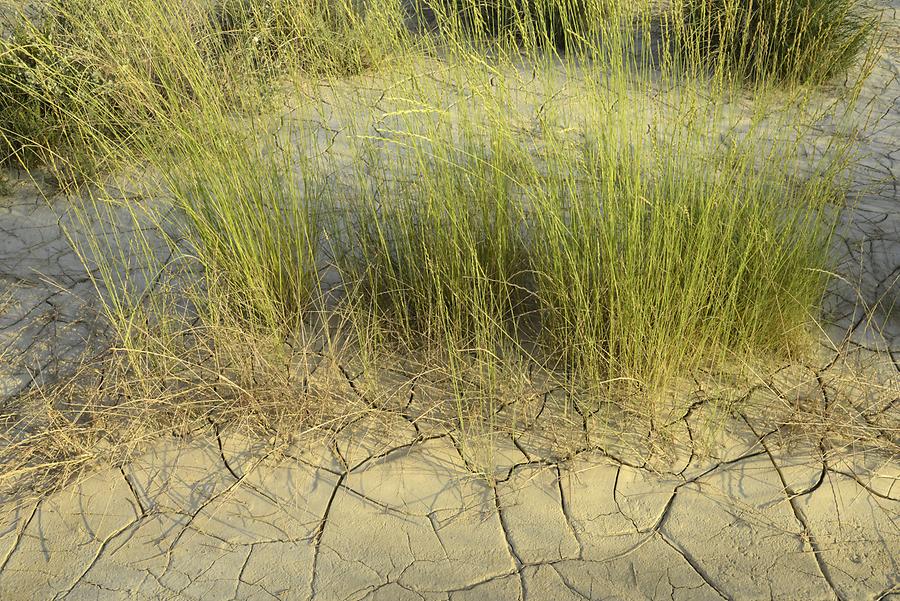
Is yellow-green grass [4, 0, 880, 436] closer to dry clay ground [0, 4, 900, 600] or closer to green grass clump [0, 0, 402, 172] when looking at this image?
green grass clump [0, 0, 402, 172]

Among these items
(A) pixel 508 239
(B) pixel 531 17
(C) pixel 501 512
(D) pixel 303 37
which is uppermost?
(D) pixel 303 37

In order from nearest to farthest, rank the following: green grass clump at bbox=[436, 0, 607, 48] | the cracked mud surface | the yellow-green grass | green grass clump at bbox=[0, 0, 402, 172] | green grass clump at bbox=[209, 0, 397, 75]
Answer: the cracked mud surface, green grass clump at bbox=[436, 0, 607, 48], the yellow-green grass, green grass clump at bbox=[0, 0, 402, 172], green grass clump at bbox=[209, 0, 397, 75]

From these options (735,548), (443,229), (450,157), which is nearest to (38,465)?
(443,229)

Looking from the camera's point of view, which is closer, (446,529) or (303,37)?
(446,529)

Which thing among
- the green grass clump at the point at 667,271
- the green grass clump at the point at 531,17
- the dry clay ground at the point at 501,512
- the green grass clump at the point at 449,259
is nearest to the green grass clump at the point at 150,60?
the green grass clump at the point at 531,17

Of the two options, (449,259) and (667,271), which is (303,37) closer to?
(449,259)

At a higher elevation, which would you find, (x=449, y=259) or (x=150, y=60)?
(x=150, y=60)

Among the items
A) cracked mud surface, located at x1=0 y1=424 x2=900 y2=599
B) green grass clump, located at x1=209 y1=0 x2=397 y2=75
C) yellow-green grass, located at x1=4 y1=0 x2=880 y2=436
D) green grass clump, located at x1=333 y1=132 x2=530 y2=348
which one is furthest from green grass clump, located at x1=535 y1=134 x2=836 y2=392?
green grass clump, located at x1=209 y1=0 x2=397 y2=75

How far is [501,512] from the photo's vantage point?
2.04 m

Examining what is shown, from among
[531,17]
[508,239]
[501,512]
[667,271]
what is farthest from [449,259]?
[531,17]

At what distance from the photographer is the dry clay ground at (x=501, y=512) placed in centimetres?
189

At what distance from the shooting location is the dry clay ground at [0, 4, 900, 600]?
189 cm

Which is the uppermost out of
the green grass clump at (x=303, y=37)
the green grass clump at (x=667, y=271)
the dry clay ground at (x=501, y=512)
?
the green grass clump at (x=303, y=37)

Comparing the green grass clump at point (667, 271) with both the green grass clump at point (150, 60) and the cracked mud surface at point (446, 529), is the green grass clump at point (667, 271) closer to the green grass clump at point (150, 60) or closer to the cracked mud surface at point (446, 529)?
the cracked mud surface at point (446, 529)
